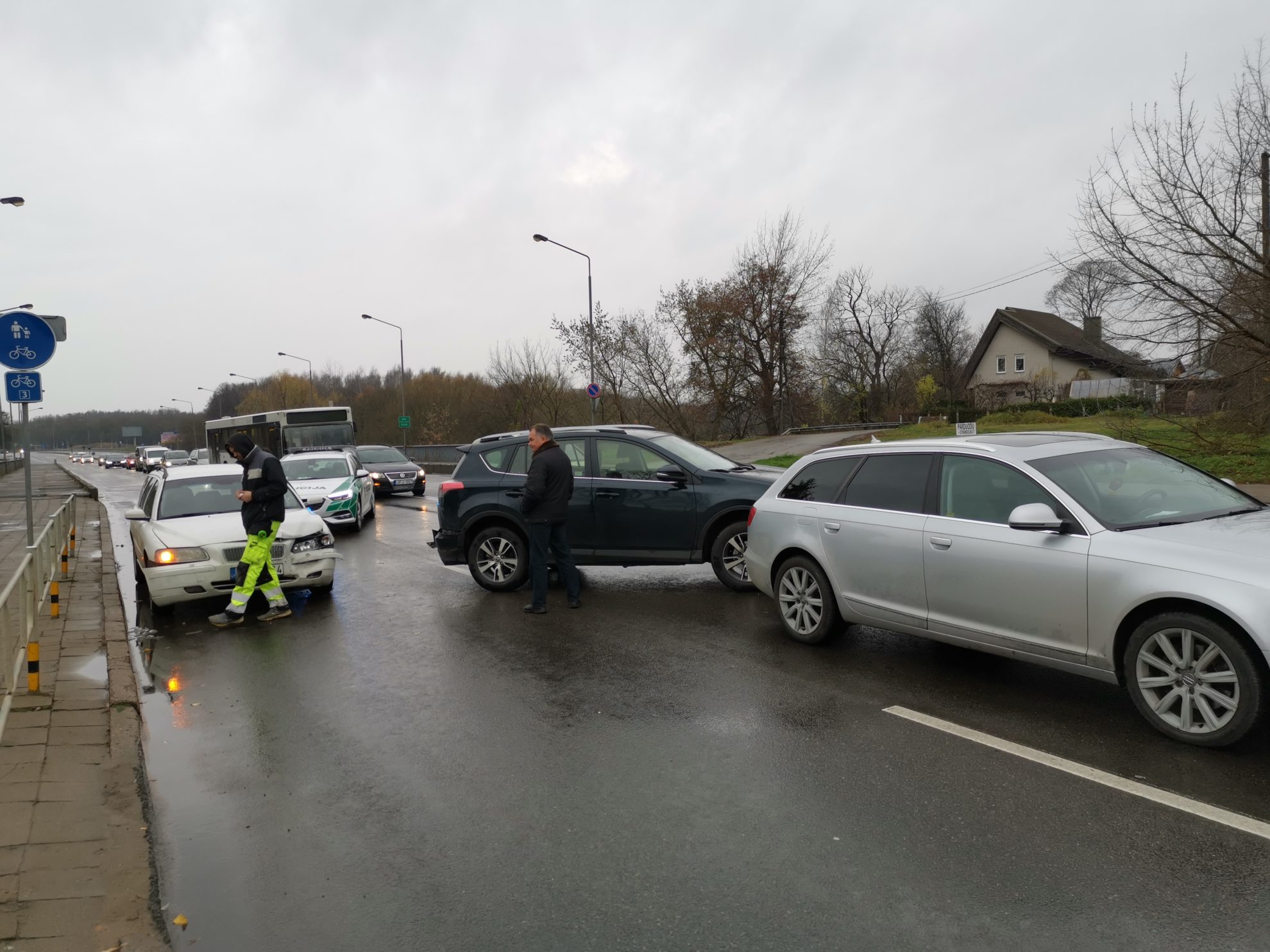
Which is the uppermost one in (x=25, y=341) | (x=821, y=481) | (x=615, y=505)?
(x=25, y=341)

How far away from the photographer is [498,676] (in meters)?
6.31

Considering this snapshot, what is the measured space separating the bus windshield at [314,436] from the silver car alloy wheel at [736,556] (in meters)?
19.1

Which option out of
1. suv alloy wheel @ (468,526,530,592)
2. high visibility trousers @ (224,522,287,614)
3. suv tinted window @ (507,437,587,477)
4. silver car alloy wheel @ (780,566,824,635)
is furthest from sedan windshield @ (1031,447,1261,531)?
high visibility trousers @ (224,522,287,614)

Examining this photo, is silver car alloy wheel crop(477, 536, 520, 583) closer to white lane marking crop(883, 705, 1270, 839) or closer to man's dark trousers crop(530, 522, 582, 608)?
man's dark trousers crop(530, 522, 582, 608)

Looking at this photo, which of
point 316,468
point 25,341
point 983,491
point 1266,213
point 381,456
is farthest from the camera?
point 381,456

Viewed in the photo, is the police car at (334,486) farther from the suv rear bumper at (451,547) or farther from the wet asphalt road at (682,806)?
the wet asphalt road at (682,806)

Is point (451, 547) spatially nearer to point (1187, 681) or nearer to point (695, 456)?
point (695, 456)

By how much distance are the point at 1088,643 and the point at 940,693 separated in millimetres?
1025

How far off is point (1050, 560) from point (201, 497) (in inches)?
344

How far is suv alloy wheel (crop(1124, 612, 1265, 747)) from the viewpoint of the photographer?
161 inches

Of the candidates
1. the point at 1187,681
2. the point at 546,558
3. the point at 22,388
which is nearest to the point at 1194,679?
the point at 1187,681

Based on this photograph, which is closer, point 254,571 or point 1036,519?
point 1036,519

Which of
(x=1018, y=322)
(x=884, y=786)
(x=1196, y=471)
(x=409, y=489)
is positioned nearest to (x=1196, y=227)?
(x=1196, y=471)

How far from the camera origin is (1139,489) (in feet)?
17.2
